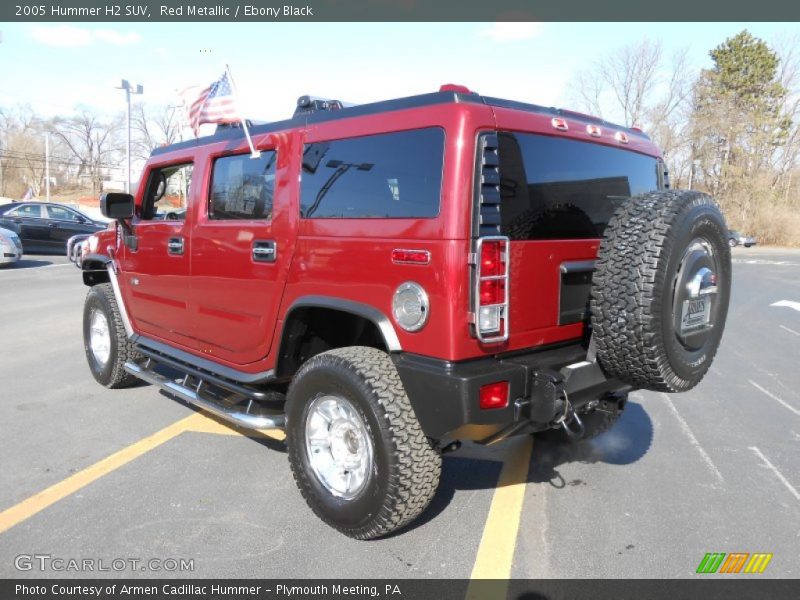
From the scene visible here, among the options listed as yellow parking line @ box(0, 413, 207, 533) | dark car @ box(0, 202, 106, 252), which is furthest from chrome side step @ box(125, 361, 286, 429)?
dark car @ box(0, 202, 106, 252)

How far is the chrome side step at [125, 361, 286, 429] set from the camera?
3371 millimetres

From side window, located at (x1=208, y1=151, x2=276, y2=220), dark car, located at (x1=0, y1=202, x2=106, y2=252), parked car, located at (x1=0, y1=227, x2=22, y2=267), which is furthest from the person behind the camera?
dark car, located at (x1=0, y1=202, x2=106, y2=252)

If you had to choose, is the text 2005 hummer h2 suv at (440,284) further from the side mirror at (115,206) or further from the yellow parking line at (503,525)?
the side mirror at (115,206)

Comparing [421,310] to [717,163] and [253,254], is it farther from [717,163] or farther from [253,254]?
[717,163]

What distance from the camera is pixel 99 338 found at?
5.37 meters

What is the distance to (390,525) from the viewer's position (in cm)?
281

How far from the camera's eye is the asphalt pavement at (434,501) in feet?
9.20

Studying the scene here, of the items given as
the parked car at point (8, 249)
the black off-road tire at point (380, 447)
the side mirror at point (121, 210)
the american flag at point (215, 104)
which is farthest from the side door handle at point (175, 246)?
the parked car at point (8, 249)

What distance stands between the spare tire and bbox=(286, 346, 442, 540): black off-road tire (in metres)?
0.96

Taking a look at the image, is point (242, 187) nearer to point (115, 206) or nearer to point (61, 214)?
point (115, 206)

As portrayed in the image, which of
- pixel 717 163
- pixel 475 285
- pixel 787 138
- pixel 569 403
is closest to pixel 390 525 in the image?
pixel 569 403

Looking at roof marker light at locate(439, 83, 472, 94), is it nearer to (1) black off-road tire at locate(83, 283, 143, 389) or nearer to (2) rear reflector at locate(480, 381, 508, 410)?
(2) rear reflector at locate(480, 381, 508, 410)

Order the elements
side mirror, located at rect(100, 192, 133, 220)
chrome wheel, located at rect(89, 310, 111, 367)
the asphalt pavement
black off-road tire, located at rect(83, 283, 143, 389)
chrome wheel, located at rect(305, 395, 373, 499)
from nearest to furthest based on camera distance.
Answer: the asphalt pavement < chrome wheel, located at rect(305, 395, 373, 499) < side mirror, located at rect(100, 192, 133, 220) < black off-road tire, located at rect(83, 283, 143, 389) < chrome wheel, located at rect(89, 310, 111, 367)
